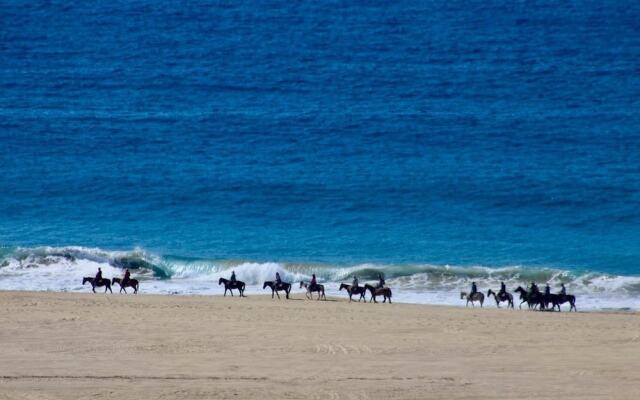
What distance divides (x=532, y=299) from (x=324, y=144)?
17437mm

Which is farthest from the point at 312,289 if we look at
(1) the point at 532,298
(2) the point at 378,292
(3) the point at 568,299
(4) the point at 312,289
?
(3) the point at 568,299

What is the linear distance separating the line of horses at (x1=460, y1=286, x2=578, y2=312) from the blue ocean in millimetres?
1913

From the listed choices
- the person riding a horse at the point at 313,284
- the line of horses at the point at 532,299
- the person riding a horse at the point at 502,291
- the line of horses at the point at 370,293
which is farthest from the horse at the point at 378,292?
the person riding a horse at the point at 502,291

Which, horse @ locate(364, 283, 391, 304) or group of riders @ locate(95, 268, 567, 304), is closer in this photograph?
group of riders @ locate(95, 268, 567, 304)

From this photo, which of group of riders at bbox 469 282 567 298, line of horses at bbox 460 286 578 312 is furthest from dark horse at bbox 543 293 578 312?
group of riders at bbox 469 282 567 298

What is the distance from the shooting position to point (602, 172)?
46.8 metres

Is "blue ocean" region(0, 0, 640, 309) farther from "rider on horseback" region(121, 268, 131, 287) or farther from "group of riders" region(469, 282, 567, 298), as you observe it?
"group of riders" region(469, 282, 567, 298)

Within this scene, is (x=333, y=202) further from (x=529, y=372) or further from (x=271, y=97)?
(x=529, y=372)

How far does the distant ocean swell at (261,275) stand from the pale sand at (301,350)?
335 cm

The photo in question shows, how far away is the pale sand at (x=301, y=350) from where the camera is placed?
24938 mm

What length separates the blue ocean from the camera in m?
40.3

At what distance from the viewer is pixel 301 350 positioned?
28.1m

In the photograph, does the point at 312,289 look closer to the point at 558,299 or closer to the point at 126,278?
the point at 126,278

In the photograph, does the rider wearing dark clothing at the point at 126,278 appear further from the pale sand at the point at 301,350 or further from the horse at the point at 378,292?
the horse at the point at 378,292
